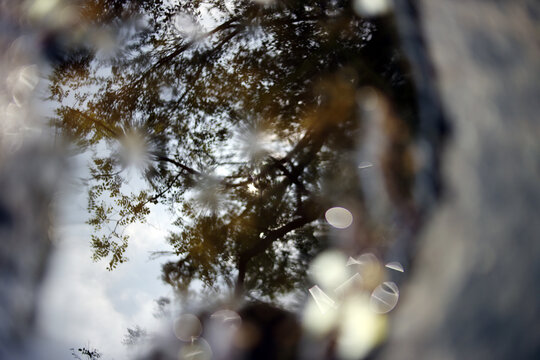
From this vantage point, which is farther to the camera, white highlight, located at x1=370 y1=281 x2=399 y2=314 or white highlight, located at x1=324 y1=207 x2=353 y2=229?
white highlight, located at x1=324 y1=207 x2=353 y2=229

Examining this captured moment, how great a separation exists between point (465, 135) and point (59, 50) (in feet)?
4.74

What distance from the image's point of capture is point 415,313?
1.79 ft

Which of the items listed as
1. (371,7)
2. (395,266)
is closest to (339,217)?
(395,266)

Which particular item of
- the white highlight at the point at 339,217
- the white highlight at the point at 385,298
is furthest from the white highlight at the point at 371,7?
the white highlight at the point at 385,298

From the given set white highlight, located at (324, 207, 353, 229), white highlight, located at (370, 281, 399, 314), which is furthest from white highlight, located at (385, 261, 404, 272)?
white highlight, located at (324, 207, 353, 229)

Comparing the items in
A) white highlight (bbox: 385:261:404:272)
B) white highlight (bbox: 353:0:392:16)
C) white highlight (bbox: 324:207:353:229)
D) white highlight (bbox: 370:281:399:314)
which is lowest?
white highlight (bbox: 370:281:399:314)

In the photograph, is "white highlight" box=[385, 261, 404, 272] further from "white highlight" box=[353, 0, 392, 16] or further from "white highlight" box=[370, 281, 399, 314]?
"white highlight" box=[353, 0, 392, 16]

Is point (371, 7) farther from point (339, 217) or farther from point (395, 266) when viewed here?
point (395, 266)

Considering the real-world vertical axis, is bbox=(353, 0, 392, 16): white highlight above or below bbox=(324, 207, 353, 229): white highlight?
above

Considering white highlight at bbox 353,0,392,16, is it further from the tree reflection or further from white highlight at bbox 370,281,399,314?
white highlight at bbox 370,281,399,314

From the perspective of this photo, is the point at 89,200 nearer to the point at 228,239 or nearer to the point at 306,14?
the point at 228,239

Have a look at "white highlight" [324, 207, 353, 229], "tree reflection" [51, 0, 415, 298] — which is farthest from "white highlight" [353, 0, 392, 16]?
"white highlight" [324, 207, 353, 229]

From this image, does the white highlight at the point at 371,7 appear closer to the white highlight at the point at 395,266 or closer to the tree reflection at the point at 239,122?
the tree reflection at the point at 239,122

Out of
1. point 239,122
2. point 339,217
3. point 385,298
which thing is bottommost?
point 385,298
